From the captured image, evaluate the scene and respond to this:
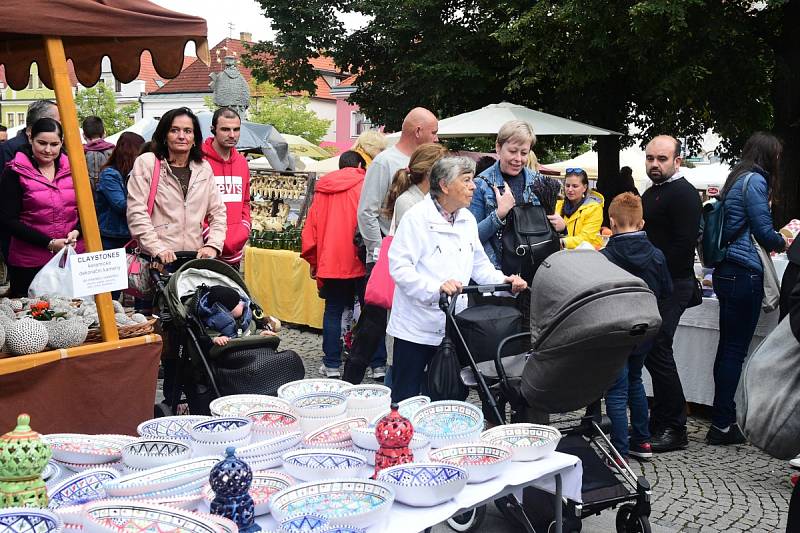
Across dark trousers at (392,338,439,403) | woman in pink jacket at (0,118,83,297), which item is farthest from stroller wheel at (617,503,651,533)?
woman in pink jacket at (0,118,83,297)

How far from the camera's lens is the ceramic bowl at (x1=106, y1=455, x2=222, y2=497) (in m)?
2.43

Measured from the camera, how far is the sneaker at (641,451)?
542 centimetres

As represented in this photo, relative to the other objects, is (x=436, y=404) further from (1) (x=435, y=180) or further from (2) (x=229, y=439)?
(1) (x=435, y=180)

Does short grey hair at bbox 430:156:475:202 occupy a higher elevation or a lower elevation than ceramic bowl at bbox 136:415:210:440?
higher

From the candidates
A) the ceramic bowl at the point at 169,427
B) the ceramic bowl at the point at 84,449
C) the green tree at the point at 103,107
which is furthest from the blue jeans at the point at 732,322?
the green tree at the point at 103,107

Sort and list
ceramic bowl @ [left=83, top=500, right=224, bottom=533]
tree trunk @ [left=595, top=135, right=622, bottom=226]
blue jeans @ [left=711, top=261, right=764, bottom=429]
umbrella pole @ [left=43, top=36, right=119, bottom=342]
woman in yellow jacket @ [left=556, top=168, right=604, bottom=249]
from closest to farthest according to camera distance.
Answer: ceramic bowl @ [left=83, top=500, right=224, bottom=533]
umbrella pole @ [left=43, top=36, right=119, bottom=342]
blue jeans @ [left=711, top=261, right=764, bottom=429]
woman in yellow jacket @ [left=556, top=168, right=604, bottom=249]
tree trunk @ [left=595, top=135, right=622, bottom=226]

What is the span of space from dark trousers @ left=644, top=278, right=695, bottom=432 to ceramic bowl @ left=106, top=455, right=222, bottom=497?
11.9ft

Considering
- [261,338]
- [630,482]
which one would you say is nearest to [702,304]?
[630,482]

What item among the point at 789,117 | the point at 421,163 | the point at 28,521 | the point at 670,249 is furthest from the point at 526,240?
the point at 789,117

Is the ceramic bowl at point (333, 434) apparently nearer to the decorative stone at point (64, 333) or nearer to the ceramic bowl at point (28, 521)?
the ceramic bowl at point (28, 521)

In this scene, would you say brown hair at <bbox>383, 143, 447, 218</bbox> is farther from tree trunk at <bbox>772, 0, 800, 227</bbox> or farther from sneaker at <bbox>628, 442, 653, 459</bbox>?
tree trunk at <bbox>772, 0, 800, 227</bbox>

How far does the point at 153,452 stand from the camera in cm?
275

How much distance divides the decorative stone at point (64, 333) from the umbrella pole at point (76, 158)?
145mm

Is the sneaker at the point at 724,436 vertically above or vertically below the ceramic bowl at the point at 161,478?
below
